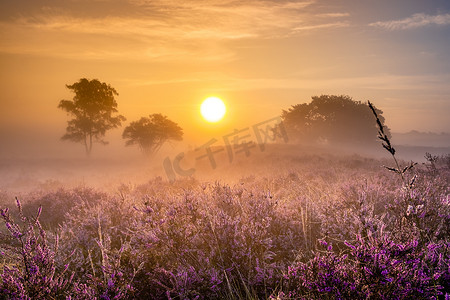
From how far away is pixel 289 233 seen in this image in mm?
4488

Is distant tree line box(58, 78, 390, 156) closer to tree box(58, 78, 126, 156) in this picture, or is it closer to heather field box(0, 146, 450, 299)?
tree box(58, 78, 126, 156)

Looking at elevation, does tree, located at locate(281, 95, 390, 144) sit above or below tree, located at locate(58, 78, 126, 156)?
below

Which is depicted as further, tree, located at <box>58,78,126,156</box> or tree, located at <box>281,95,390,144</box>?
tree, located at <box>281,95,390,144</box>

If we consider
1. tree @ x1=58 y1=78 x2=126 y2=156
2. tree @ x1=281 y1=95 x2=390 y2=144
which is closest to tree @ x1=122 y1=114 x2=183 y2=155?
tree @ x1=58 y1=78 x2=126 y2=156

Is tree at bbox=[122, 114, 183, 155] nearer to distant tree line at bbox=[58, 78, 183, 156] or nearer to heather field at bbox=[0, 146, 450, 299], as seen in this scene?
distant tree line at bbox=[58, 78, 183, 156]

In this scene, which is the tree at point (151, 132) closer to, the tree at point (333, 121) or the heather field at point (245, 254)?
the tree at point (333, 121)

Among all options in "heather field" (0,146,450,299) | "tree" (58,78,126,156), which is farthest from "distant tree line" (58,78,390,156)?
"heather field" (0,146,450,299)

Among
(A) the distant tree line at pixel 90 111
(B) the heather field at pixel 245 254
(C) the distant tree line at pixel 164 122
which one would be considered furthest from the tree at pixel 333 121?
(B) the heather field at pixel 245 254

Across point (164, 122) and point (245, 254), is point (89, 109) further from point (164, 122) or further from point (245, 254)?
point (245, 254)

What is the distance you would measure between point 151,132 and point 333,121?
94.9 ft

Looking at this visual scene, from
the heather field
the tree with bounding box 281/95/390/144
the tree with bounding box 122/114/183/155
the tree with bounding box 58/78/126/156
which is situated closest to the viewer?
the heather field

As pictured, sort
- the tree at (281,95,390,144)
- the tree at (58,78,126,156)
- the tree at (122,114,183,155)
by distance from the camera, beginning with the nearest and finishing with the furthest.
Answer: the tree at (58,78,126,156) < the tree at (122,114,183,155) < the tree at (281,95,390,144)

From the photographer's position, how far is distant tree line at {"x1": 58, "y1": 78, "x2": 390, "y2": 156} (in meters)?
39.2

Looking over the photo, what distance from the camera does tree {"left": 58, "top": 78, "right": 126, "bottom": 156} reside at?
3881 centimetres
